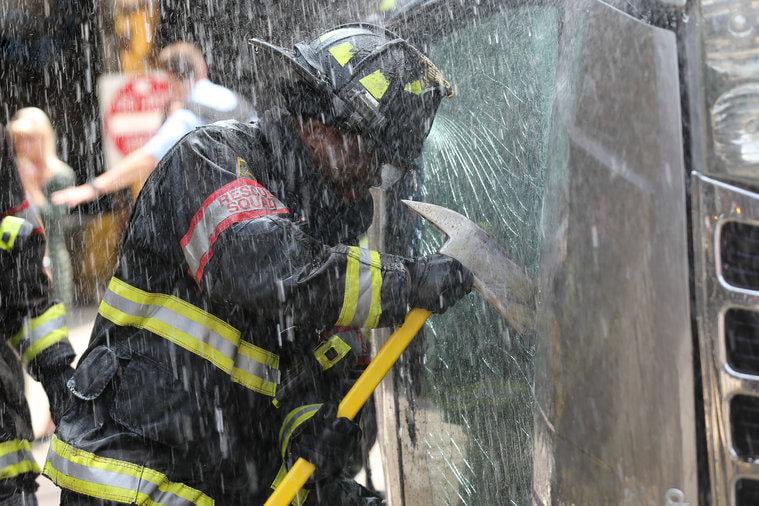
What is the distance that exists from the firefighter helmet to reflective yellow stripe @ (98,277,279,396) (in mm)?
528

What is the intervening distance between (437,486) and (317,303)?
0.76 metres

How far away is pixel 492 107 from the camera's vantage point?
2.42 meters

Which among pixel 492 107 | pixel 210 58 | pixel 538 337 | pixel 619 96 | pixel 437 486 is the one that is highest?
pixel 619 96

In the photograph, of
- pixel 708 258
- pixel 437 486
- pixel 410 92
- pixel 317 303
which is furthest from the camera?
pixel 437 486

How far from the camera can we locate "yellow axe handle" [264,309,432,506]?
7.28 feet

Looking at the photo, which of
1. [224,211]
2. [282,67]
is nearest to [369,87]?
[282,67]

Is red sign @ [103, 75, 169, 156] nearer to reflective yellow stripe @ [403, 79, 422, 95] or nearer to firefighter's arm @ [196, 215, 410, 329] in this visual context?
reflective yellow stripe @ [403, 79, 422, 95]

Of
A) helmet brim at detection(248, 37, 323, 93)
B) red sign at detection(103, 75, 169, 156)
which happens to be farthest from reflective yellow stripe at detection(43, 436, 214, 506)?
red sign at detection(103, 75, 169, 156)

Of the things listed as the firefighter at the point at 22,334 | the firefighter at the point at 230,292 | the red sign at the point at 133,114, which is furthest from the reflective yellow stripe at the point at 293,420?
the red sign at the point at 133,114

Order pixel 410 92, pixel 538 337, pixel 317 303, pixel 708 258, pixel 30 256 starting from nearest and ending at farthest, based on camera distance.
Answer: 1. pixel 708 258
2. pixel 538 337
3. pixel 317 303
4. pixel 410 92
5. pixel 30 256

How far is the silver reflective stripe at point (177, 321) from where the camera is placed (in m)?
2.27

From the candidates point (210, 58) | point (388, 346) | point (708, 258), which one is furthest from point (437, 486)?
point (210, 58)

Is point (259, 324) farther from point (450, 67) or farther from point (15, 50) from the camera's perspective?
→ point (15, 50)

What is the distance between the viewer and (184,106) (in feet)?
16.3
